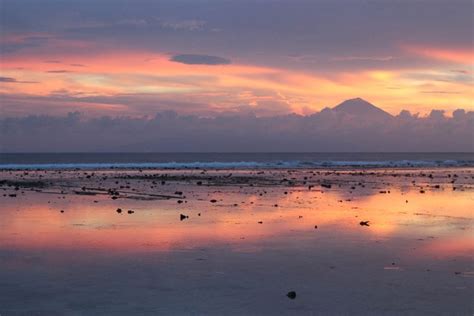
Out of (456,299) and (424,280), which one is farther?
(424,280)

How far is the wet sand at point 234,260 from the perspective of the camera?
32.0ft

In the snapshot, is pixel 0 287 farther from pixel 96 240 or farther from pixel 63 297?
pixel 96 240

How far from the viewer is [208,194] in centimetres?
3173

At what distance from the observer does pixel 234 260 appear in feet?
42.8

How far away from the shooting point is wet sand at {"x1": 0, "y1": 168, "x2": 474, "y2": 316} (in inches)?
384

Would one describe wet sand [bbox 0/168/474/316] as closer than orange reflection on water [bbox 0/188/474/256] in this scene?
Yes

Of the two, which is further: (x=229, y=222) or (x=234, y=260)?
(x=229, y=222)

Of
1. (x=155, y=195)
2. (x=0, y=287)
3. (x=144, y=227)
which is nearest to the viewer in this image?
(x=0, y=287)

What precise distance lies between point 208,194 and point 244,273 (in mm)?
20005

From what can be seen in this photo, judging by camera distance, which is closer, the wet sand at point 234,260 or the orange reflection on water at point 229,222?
the wet sand at point 234,260

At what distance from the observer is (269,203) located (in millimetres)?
26438

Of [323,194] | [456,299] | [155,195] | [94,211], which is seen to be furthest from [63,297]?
[323,194]

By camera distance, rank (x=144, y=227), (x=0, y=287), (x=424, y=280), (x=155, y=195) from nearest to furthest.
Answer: (x=0, y=287)
(x=424, y=280)
(x=144, y=227)
(x=155, y=195)

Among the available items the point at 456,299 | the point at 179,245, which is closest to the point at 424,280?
the point at 456,299
